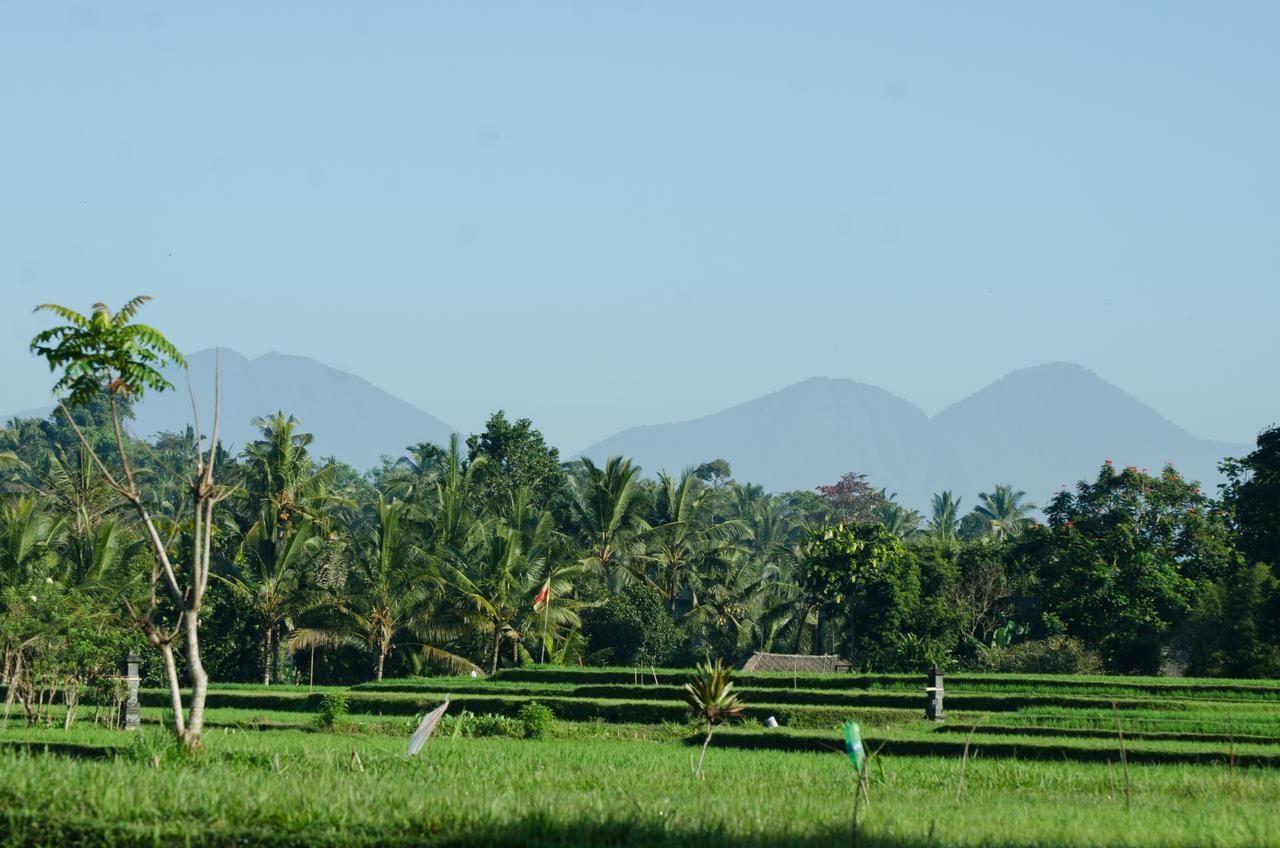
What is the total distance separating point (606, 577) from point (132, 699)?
70.7 ft

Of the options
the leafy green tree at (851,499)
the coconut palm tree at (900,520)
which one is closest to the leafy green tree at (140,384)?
the coconut palm tree at (900,520)

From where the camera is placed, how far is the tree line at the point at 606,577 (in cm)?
3381

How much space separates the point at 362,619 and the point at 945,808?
25086mm

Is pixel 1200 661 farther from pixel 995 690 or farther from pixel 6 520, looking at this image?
pixel 6 520

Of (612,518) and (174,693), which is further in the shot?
(612,518)

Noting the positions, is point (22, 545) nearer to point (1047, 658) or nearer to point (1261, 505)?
point (1047, 658)

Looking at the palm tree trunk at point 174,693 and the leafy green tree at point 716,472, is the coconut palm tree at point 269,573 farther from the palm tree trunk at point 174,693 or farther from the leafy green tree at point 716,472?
the leafy green tree at point 716,472

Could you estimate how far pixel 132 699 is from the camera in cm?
2380

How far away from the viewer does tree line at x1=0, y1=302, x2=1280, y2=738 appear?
3381cm

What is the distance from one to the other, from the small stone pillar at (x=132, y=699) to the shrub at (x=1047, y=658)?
66.9 feet

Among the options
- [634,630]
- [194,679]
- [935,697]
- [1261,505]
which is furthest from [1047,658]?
[194,679]

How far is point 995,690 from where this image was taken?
2820 centimetres

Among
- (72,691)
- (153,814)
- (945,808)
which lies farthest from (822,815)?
(72,691)

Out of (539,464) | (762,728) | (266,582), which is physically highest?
(539,464)
